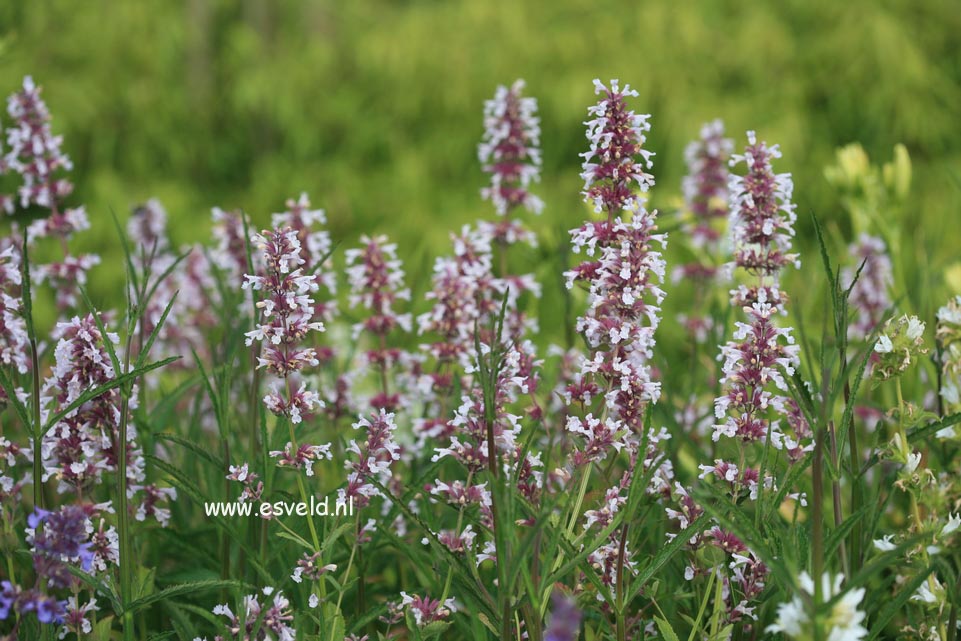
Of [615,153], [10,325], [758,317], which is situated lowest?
[758,317]

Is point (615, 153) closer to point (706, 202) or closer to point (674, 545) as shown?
point (674, 545)

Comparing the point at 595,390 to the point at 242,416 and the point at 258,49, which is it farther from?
the point at 258,49

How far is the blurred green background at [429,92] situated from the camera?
6.64 m

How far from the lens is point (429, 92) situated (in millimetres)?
A: 7297

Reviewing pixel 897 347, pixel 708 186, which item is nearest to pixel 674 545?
pixel 897 347

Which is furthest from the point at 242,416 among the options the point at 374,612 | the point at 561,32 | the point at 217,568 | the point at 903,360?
the point at 561,32

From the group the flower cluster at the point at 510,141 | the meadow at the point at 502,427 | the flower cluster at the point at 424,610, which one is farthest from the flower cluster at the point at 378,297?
the flower cluster at the point at 424,610

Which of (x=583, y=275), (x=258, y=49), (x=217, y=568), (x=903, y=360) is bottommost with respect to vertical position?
(x=217, y=568)

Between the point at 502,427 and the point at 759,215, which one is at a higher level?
the point at 759,215

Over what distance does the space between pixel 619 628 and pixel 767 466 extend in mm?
385

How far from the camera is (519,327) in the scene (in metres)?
2.33

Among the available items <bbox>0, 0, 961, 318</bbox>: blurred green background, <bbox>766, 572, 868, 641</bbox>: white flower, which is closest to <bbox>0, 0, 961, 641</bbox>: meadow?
<bbox>766, 572, 868, 641</bbox>: white flower

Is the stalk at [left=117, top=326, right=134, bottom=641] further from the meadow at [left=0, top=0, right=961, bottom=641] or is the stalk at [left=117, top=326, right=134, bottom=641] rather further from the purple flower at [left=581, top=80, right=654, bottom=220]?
the purple flower at [left=581, top=80, right=654, bottom=220]

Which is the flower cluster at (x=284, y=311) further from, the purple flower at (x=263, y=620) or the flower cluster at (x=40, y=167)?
the flower cluster at (x=40, y=167)
